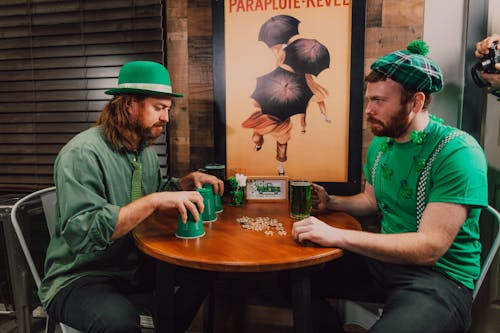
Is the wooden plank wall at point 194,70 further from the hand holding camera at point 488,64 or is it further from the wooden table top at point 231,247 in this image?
the wooden table top at point 231,247

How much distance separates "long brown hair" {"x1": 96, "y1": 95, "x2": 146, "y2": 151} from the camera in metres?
1.60

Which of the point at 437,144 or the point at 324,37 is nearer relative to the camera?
the point at 437,144

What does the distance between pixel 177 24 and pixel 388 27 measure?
1.28m

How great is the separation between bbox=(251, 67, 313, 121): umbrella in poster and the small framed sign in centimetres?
46

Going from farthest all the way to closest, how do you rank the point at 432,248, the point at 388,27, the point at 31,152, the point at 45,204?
the point at 31,152 < the point at 388,27 < the point at 45,204 < the point at 432,248

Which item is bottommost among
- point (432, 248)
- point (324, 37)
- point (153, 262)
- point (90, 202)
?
point (153, 262)

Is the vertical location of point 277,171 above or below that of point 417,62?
below

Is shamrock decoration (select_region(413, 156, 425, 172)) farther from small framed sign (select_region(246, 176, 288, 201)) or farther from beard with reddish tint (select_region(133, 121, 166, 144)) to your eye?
beard with reddish tint (select_region(133, 121, 166, 144))

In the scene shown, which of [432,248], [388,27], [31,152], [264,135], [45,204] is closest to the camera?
[432,248]

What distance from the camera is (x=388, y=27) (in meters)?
2.00

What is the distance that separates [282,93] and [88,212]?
1303mm

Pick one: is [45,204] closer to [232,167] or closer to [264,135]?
[232,167]

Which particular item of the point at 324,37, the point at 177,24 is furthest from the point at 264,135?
the point at 177,24

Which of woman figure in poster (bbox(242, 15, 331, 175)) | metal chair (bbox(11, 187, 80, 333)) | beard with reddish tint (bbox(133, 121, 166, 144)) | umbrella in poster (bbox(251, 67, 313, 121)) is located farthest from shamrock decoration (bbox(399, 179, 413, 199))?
metal chair (bbox(11, 187, 80, 333))
